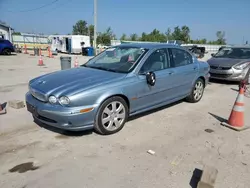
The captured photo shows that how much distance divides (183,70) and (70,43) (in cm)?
2555

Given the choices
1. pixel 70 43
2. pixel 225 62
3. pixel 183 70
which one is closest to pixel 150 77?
pixel 183 70

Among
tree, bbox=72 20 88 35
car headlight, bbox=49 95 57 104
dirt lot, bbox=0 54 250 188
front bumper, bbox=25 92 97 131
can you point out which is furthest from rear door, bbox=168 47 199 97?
tree, bbox=72 20 88 35

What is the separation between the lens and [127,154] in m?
3.33

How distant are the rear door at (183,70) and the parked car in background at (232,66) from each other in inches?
138

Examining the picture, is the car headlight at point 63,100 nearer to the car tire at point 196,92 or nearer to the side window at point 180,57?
the side window at point 180,57

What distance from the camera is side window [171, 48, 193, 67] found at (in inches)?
202

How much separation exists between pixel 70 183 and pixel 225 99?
5.53 metres

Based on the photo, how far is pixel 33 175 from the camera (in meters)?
2.79

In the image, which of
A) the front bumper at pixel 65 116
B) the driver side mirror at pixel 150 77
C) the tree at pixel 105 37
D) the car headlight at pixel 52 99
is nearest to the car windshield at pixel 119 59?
the driver side mirror at pixel 150 77

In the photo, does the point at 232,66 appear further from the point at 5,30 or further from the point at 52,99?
the point at 5,30

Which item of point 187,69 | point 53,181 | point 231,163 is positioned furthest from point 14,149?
point 187,69

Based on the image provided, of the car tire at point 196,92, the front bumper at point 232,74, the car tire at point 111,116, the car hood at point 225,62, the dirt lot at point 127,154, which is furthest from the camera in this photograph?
the car hood at point 225,62

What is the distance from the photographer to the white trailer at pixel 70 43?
93.2 ft

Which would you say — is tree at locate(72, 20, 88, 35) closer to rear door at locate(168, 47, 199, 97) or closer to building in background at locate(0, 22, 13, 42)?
building in background at locate(0, 22, 13, 42)
